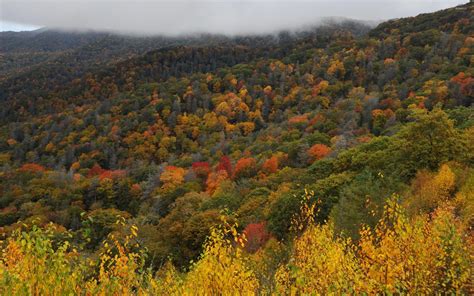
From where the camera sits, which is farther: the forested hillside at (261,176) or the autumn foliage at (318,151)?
the autumn foliage at (318,151)

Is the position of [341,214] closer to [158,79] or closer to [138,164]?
[138,164]

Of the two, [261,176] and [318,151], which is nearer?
[261,176]

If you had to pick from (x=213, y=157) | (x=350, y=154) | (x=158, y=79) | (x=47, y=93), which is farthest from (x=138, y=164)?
(x=47, y=93)

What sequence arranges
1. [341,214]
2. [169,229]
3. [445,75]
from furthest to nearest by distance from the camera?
[445,75] < [169,229] < [341,214]


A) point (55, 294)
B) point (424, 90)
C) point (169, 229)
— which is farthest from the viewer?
point (424, 90)

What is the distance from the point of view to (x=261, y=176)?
71.8 meters

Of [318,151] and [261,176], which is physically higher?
[318,151]

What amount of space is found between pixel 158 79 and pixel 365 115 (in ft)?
415

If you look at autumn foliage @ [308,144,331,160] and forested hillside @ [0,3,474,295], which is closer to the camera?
forested hillside @ [0,3,474,295]

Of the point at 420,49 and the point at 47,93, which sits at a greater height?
the point at 420,49

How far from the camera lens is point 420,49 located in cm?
13288

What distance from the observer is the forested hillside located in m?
9.10

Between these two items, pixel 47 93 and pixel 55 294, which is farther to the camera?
pixel 47 93

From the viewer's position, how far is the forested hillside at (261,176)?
910 centimetres
